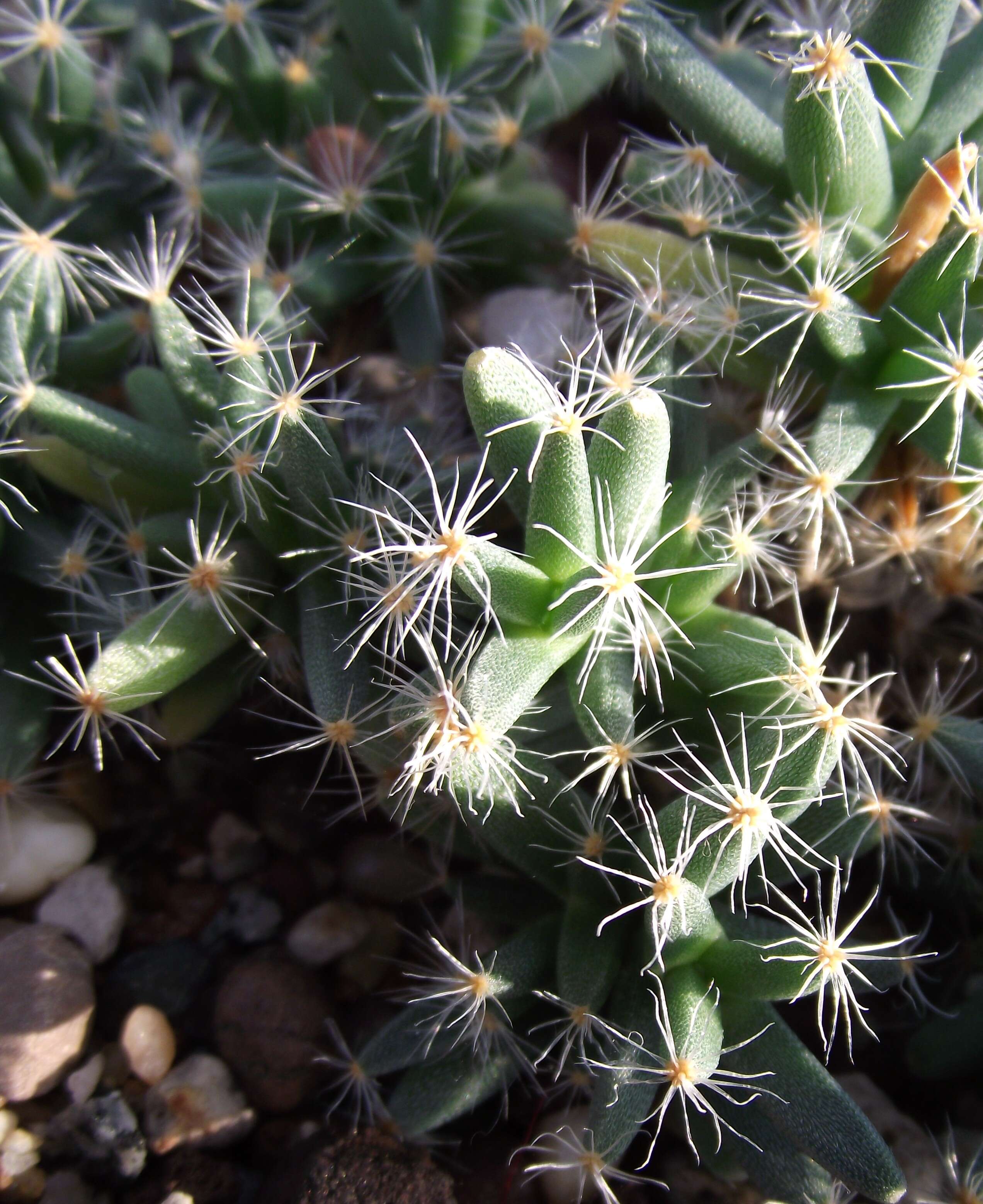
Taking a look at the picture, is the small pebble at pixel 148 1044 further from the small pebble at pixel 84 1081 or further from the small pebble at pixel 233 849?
the small pebble at pixel 233 849

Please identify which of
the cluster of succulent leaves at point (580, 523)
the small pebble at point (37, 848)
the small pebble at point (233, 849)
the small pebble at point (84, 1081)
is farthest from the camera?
the small pebble at point (233, 849)

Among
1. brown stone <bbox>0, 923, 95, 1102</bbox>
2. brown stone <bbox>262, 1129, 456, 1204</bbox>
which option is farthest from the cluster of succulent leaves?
brown stone <bbox>0, 923, 95, 1102</bbox>

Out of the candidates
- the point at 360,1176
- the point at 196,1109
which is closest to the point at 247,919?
the point at 196,1109

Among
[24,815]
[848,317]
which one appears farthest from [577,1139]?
[848,317]

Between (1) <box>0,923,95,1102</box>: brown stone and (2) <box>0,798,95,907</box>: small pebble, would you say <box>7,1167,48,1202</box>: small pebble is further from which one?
(2) <box>0,798,95,907</box>: small pebble

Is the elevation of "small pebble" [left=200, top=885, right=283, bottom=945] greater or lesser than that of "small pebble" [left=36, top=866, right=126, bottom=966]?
greater

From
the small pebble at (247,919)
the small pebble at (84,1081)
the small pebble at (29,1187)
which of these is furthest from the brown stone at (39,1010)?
the small pebble at (247,919)
